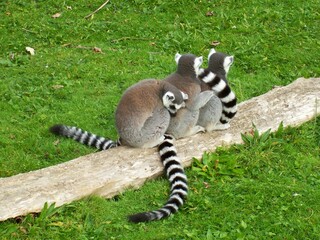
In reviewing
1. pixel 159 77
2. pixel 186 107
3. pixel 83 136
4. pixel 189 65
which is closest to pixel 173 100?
pixel 186 107

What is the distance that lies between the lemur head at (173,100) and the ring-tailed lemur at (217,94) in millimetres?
361

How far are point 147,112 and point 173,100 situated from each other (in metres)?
0.31

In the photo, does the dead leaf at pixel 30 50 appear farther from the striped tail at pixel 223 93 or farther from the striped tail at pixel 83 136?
the striped tail at pixel 223 93

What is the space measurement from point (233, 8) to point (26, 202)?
261 inches

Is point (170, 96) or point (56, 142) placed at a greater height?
point (170, 96)

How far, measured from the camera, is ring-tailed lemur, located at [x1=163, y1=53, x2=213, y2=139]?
22.5 ft

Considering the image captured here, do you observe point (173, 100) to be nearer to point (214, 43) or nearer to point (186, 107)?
point (186, 107)

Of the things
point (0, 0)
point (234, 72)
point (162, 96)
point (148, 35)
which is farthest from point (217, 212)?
point (0, 0)

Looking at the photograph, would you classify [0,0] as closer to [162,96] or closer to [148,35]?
[148,35]

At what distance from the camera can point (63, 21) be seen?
35.0 feet

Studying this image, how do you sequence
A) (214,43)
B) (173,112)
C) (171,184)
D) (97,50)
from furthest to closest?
(214,43) < (97,50) < (173,112) < (171,184)

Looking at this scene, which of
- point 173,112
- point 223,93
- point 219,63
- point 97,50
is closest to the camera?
point 173,112

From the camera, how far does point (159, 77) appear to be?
9.04 meters

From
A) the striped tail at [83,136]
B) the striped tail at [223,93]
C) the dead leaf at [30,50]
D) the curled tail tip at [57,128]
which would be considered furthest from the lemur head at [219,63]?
the dead leaf at [30,50]
